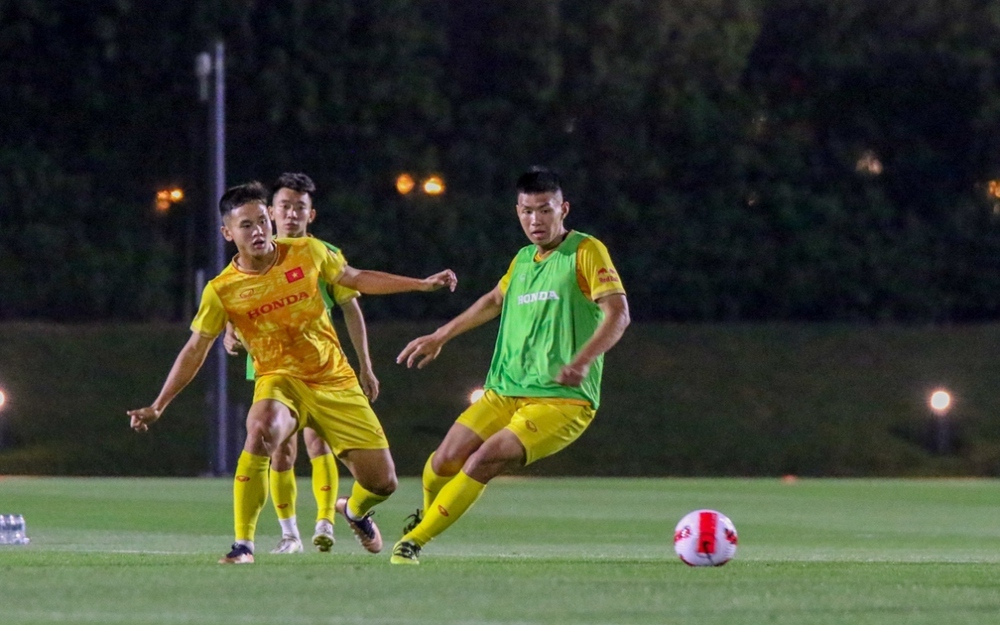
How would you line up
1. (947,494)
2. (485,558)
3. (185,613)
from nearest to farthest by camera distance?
(185,613) → (485,558) → (947,494)

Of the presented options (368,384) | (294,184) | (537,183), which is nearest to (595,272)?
(537,183)

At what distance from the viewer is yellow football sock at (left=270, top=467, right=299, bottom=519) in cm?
1273

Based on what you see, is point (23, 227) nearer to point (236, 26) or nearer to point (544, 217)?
point (236, 26)

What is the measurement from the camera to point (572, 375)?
33.8 ft

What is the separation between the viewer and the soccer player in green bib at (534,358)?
10602 mm

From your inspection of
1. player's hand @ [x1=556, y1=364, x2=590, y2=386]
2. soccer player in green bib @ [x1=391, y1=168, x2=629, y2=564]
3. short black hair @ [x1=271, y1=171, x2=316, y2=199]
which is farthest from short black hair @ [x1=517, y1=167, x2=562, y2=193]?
short black hair @ [x1=271, y1=171, x2=316, y2=199]

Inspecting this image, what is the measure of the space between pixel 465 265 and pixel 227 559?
2946cm

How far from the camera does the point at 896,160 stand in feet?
140

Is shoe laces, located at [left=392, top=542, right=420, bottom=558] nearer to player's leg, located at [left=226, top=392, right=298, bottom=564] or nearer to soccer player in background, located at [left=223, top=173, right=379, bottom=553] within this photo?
player's leg, located at [left=226, top=392, right=298, bottom=564]

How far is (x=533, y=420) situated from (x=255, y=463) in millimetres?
1493

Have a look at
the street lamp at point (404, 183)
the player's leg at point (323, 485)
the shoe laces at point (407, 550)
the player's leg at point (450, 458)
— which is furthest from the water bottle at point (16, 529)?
the street lamp at point (404, 183)

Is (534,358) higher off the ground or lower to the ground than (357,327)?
lower

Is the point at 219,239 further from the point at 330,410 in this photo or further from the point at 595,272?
the point at 595,272

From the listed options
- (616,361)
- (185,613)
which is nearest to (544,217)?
(185,613)
